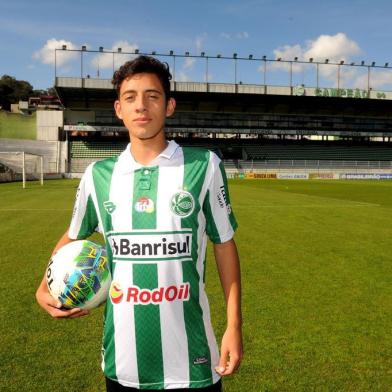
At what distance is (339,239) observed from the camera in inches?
394

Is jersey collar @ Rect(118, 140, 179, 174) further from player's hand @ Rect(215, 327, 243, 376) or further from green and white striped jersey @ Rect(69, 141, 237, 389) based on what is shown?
player's hand @ Rect(215, 327, 243, 376)

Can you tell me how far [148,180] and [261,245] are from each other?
7575mm

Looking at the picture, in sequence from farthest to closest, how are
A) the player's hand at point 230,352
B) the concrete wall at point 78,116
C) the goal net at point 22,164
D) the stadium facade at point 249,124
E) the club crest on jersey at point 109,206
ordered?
1. the concrete wall at point 78,116
2. the stadium facade at point 249,124
3. the goal net at point 22,164
4. the club crest on jersey at point 109,206
5. the player's hand at point 230,352

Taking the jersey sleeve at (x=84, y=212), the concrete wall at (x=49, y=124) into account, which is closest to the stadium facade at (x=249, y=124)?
the concrete wall at (x=49, y=124)

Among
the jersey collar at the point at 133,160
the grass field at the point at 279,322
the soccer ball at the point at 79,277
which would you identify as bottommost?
the grass field at the point at 279,322

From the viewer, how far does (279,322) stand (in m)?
4.82

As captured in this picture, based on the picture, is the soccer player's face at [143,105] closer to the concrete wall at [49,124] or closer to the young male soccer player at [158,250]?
the young male soccer player at [158,250]

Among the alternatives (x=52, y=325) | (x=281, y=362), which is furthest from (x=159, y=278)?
(x=52, y=325)

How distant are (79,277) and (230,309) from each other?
2.33 ft

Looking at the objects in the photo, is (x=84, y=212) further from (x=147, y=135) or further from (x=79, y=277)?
(x=147, y=135)

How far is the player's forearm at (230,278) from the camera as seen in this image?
190 cm

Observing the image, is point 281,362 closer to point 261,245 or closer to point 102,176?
point 102,176

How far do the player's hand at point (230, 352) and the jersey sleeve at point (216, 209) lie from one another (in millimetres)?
395

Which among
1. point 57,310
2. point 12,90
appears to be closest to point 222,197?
point 57,310
